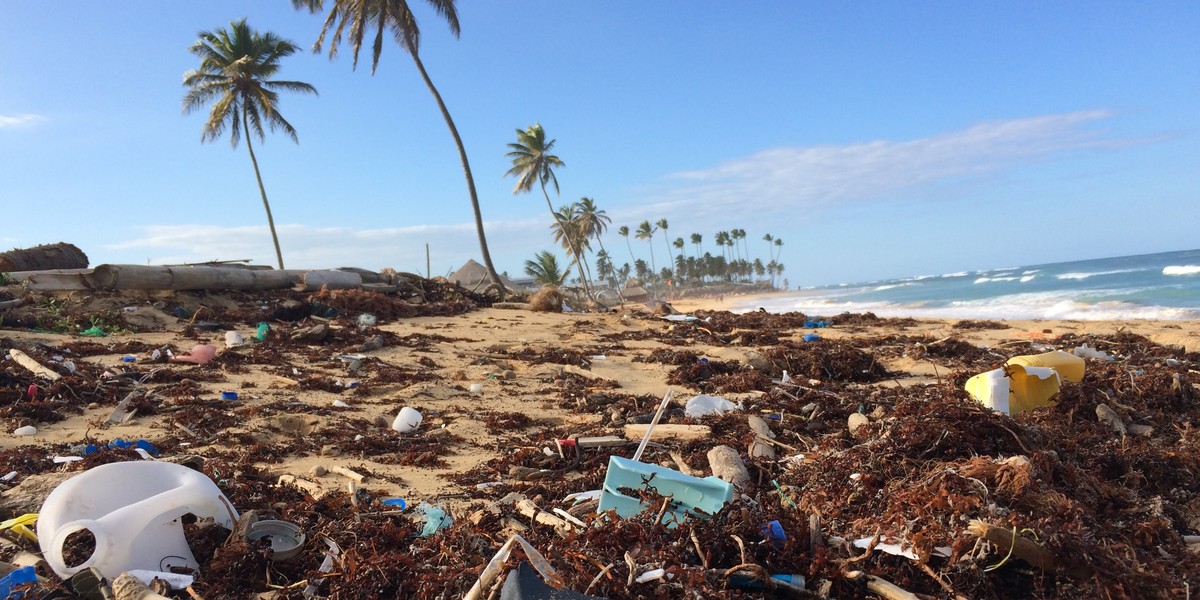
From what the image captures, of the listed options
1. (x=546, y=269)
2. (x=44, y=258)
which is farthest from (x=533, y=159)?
(x=44, y=258)

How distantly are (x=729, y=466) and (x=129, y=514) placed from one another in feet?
8.77

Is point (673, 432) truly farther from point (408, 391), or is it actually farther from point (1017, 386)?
point (408, 391)

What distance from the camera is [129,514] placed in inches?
93.9

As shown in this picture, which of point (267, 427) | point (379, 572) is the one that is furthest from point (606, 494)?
point (267, 427)

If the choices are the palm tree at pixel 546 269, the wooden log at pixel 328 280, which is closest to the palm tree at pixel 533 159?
the palm tree at pixel 546 269

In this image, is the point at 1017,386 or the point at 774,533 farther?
the point at 1017,386

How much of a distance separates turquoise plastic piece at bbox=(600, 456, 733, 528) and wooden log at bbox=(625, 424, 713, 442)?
152cm

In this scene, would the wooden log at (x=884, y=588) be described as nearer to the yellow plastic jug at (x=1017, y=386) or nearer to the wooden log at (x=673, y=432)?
the wooden log at (x=673, y=432)

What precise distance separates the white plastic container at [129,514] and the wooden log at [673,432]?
8.58ft

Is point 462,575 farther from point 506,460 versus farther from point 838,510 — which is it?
point 506,460

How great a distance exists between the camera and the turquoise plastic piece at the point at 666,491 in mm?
2656

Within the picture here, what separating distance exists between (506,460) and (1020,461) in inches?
114

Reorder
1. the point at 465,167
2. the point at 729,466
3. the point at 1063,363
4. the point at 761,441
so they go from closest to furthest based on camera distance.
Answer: the point at 729,466 → the point at 761,441 → the point at 1063,363 → the point at 465,167

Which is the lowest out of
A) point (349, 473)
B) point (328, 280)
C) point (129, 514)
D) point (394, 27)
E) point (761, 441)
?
point (349, 473)
